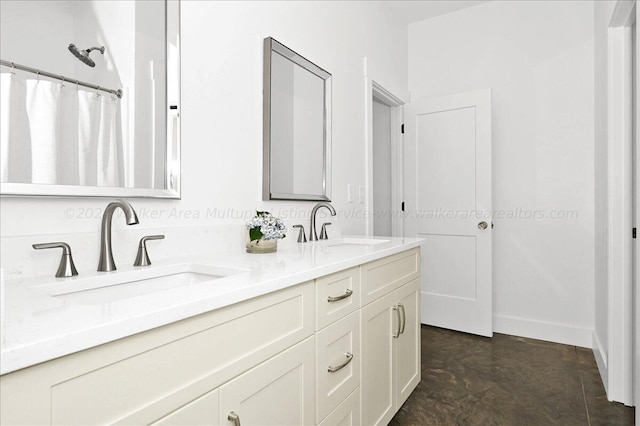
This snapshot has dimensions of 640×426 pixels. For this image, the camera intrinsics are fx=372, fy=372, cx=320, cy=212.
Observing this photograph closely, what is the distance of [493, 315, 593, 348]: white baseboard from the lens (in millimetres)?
2855

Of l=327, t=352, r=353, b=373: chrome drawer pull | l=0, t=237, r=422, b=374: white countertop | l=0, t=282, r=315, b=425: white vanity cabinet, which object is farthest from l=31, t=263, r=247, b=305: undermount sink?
l=327, t=352, r=353, b=373: chrome drawer pull

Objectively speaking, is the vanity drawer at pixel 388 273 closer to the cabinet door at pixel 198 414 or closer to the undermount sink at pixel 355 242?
the undermount sink at pixel 355 242

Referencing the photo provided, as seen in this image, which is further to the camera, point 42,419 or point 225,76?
point 225,76

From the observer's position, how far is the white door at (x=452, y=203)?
3080mm

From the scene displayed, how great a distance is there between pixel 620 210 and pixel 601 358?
104 centimetres

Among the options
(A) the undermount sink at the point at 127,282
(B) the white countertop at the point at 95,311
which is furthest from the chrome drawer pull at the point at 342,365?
(A) the undermount sink at the point at 127,282

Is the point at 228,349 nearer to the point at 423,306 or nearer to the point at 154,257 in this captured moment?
the point at 154,257

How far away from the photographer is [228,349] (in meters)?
0.82

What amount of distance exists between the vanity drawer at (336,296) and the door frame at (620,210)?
5.35 ft

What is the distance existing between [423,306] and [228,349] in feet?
9.41

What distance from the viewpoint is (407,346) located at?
6.27 feet

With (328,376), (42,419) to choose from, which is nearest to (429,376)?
(328,376)

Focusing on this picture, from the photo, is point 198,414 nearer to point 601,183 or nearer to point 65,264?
point 65,264

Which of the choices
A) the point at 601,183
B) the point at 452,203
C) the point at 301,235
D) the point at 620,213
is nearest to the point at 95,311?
the point at 301,235
